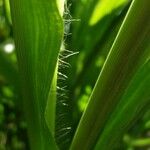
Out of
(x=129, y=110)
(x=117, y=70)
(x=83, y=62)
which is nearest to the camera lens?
(x=117, y=70)

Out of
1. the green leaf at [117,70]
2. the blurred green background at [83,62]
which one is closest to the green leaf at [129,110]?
the green leaf at [117,70]

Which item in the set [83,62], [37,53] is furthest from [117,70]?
[83,62]

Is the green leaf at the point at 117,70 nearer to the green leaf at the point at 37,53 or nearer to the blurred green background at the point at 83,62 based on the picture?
the green leaf at the point at 37,53

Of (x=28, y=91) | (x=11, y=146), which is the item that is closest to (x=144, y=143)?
(x=11, y=146)

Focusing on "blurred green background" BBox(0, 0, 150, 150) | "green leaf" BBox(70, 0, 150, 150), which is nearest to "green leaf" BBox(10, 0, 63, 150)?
"green leaf" BBox(70, 0, 150, 150)

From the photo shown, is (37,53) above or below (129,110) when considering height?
above

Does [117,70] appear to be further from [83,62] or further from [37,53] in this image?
[83,62]

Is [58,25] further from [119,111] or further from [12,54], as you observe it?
[12,54]

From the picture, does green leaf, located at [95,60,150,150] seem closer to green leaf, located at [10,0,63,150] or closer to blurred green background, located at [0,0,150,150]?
green leaf, located at [10,0,63,150]
